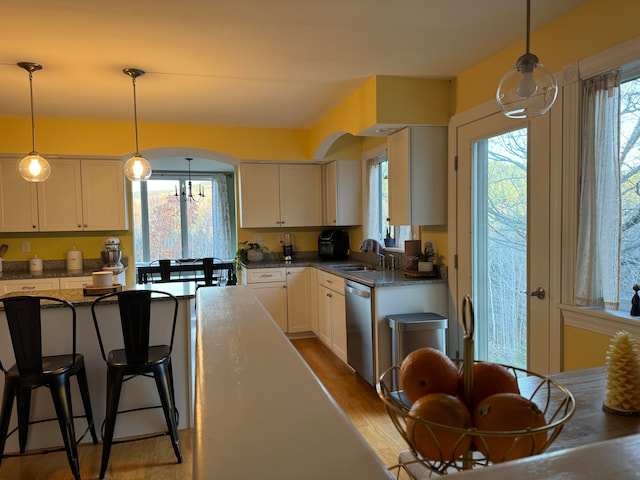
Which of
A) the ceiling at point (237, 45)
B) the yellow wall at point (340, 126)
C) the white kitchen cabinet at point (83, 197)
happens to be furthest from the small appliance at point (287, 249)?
the ceiling at point (237, 45)

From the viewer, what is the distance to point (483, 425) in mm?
577

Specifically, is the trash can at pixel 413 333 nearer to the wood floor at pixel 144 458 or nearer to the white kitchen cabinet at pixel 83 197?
the wood floor at pixel 144 458

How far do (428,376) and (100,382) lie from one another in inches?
107

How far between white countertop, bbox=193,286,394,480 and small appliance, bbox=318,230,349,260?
445 centimetres

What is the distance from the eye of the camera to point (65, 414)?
227cm

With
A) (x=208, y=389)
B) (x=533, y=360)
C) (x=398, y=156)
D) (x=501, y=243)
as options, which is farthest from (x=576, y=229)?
(x=208, y=389)

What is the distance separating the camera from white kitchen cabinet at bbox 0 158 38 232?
4500 millimetres

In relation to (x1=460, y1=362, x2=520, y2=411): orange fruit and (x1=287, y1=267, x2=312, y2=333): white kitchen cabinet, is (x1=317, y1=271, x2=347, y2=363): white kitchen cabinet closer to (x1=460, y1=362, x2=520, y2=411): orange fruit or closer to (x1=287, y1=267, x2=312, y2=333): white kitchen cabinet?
(x1=287, y1=267, x2=312, y2=333): white kitchen cabinet

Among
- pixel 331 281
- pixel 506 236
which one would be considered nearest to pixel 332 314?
pixel 331 281

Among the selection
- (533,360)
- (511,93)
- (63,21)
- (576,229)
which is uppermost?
(63,21)

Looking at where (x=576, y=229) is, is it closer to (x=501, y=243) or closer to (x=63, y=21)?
(x=501, y=243)

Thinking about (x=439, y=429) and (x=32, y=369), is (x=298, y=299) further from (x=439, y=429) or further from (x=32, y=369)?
(x=439, y=429)

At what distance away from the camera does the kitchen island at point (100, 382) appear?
2.63 m

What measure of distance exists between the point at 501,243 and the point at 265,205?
9.99ft
